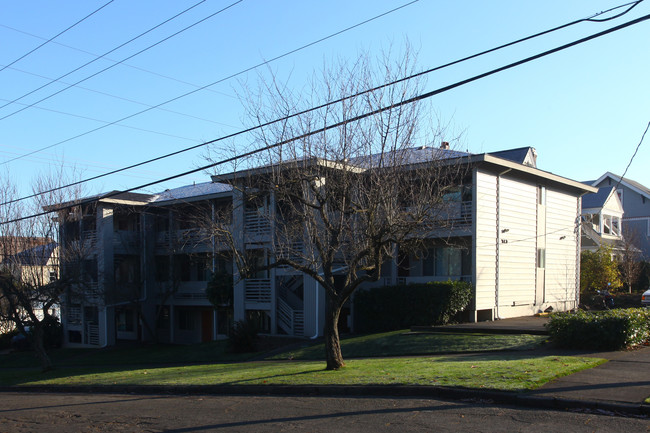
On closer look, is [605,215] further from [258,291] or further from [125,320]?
[125,320]

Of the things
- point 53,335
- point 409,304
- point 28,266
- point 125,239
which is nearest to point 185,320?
point 125,239

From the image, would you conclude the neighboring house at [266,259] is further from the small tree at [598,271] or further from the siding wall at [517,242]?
the small tree at [598,271]

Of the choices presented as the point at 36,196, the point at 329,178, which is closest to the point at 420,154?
the point at 329,178

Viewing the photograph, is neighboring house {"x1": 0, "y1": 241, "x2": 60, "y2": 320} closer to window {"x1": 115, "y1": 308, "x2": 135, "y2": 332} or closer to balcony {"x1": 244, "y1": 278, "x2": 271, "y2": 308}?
balcony {"x1": 244, "y1": 278, "x2": 271, "y2": 308}

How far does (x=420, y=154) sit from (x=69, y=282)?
16732 millimetres

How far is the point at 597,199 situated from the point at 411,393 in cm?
3836

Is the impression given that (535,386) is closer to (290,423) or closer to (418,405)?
(418,405)

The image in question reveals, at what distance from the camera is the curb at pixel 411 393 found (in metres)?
8.91

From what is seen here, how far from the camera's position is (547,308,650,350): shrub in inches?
578

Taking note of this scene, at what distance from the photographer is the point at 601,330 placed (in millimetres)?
14820

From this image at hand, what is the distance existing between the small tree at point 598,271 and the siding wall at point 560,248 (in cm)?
327

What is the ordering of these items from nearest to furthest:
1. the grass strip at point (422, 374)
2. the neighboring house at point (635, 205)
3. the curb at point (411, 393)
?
1. the curb at point (411, 393)
2. the grass strip at point (422, 374)
3. the neighboring house at point (635, 205)

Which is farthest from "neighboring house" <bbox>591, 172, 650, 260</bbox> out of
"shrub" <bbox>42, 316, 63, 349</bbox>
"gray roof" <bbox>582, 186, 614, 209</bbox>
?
"shrub" <bbox>42, 316, 63, 349</bbox>

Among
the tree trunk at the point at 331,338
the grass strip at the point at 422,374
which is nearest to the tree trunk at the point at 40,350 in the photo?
the grass strip at the point at 422,374
